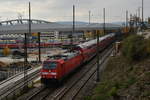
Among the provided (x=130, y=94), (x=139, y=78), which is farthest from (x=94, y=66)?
(x=130, y=94)

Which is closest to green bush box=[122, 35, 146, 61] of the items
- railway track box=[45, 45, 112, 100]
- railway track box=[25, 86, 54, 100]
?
railway track box=[45, 45, 112, 100]

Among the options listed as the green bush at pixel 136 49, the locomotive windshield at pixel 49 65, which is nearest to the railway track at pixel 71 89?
the locomotive windshield at pixel 49 65

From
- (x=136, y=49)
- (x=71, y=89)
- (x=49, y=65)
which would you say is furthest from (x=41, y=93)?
(x=136, y=49)

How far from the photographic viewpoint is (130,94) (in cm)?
Result: 1653

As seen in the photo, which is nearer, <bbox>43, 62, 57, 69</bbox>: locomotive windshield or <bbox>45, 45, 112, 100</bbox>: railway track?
<bbox>45, 45, 112, 100</bbox>: railway track

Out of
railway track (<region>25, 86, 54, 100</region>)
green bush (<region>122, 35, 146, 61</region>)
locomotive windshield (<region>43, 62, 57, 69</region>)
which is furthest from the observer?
green bush (<region>122, 35, 146, 61</region>)

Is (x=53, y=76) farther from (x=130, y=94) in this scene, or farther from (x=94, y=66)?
(x=94, y=66)

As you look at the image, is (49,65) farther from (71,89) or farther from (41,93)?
(71,89)

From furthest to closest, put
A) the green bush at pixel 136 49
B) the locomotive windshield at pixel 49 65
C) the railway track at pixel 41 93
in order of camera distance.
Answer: the green bush at pixel 136 49 → the locomotive windshield at pixel 49 65 → the railway track at pixel 41 93

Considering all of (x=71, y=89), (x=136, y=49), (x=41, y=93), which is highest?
(x=136, y=49)

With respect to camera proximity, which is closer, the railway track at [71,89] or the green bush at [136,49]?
the railway track at [71,89]

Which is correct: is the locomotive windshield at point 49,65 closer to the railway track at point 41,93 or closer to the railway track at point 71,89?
the railway track at point 41,93

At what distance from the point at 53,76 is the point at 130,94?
35.1ft

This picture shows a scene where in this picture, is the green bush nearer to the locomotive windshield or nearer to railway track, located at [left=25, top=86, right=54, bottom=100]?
the locomotive windshield
